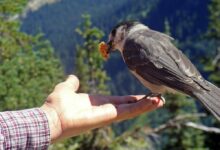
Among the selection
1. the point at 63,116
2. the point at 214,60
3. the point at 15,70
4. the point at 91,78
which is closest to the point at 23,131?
the point at 63,116

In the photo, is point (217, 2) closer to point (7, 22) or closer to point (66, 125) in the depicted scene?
point (7, 22)

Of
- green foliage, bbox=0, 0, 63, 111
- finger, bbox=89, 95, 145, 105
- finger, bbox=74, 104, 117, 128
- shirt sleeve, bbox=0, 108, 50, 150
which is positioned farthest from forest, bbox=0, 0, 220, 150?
shirt sleeve, bbox=0, 108, 50, 150

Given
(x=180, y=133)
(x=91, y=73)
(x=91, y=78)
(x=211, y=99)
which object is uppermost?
(x=211, y=99)

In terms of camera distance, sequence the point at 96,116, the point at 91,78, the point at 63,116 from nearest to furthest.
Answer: the point at 63,116
the point at 96,116
the point at 91,78

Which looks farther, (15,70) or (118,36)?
(15,70)

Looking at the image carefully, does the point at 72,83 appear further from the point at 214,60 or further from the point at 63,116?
the point at 214,60

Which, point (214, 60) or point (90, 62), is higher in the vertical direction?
point (90, 62)

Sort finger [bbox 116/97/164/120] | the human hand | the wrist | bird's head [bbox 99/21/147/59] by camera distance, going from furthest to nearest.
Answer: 1. bird's head [bbox 99/21/147/59]
2. finger [bbox 116/97/164/120]
3. the human hand
4. the wrist

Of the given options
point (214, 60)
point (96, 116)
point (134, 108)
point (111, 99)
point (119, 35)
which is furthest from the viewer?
point (214, 60)

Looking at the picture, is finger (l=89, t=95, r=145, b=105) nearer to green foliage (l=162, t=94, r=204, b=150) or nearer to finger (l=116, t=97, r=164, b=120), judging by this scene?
finger (l=116, t=97, r=164, b=120)
